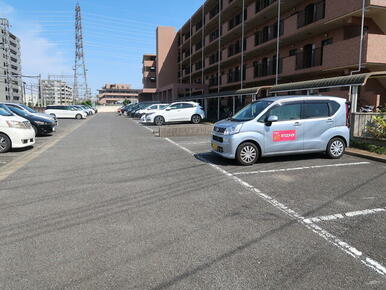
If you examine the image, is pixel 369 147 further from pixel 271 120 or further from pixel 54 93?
pixel 54 93

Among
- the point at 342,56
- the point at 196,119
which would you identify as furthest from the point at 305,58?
the point at 196,119


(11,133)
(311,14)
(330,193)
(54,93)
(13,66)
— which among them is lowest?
(330,193)

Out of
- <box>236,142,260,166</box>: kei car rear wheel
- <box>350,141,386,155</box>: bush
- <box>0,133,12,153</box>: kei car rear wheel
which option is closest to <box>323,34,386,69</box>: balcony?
<box>350,141,386,155</box>: bush

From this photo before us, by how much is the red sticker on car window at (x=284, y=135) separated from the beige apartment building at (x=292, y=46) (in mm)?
4713

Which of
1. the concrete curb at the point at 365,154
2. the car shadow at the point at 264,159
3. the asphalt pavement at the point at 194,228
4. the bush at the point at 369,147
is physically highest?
the bush at the point at 369,147

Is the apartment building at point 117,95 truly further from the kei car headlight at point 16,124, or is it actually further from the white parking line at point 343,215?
the white parking line at point 343,215

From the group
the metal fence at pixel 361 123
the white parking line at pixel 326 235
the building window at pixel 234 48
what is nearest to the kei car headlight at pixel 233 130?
the white parking line at pixel 326 235

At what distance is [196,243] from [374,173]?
17.5 ft

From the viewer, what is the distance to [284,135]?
760 cm

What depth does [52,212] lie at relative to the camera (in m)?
4.37

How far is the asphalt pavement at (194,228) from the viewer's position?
277cm

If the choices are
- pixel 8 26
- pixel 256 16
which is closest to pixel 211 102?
pixel 256 16

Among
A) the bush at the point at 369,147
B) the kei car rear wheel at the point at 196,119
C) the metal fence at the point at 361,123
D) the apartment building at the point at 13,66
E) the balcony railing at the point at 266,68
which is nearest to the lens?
the bush at the point at 369,147

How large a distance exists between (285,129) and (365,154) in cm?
295
